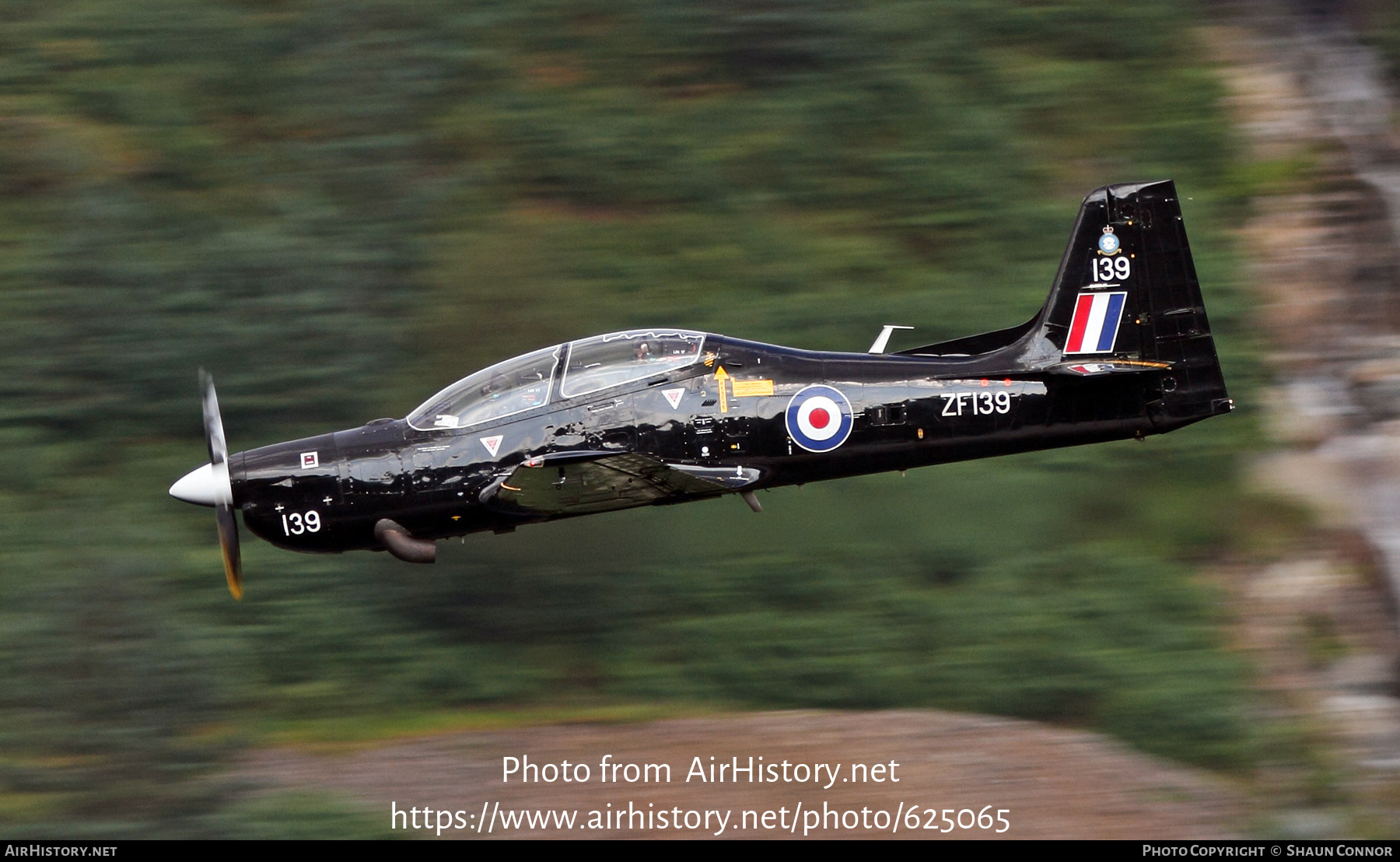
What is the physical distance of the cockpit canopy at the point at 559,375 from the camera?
40.3 ft

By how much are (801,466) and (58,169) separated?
13.3 meters

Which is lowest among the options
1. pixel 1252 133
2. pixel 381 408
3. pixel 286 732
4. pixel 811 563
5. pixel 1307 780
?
pixel 1307 780

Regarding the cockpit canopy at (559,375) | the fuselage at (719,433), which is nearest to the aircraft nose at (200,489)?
the fuselage at (719,433)

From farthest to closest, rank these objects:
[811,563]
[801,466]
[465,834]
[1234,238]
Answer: [1234,238] < [811,563] < [465,834] < [801,466]

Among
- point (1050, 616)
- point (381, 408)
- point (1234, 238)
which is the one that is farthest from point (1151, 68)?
point (381, 408)

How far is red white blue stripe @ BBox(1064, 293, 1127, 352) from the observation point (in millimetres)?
12789

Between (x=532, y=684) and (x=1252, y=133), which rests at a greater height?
(x=1252, y=133)

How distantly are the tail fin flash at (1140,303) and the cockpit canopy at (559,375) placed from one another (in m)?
3.24

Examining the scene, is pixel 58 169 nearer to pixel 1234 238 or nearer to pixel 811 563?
pixel 811 563

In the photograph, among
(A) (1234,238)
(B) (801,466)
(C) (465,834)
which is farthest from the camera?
(A) (1234,238)

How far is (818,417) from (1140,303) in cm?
296

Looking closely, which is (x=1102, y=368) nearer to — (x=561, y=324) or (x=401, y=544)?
(x=401, y=544)

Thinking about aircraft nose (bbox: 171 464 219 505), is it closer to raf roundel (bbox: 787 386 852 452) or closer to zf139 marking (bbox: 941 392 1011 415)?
raf roundel (bbox: 787 386 852 452)

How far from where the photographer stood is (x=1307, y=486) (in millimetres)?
19766
